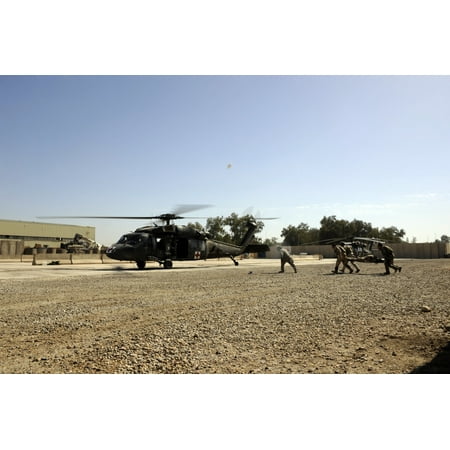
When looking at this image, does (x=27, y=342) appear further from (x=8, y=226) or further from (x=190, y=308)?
(x=8, y=226)

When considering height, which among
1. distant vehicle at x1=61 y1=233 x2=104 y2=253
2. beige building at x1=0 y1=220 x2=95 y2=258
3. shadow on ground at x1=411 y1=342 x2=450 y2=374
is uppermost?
beige building at x1=0 y1=220 x2=95 y2=258

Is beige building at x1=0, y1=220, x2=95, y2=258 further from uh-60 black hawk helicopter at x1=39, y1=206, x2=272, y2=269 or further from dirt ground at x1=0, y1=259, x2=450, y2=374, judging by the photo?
dirt ground at x1=0, y1=259, x2=450, y2=374

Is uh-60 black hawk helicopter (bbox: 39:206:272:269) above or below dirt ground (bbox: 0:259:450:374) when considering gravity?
Result: above

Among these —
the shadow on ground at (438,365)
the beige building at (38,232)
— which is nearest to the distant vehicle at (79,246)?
the beige building at (38,232)

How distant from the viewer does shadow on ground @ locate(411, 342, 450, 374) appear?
424 cm

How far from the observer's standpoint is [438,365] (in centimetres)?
439

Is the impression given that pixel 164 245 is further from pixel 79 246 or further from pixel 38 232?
pixel 38 232

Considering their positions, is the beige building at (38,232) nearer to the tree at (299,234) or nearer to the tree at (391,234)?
the tree at (299,234)

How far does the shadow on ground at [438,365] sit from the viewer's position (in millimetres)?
4238

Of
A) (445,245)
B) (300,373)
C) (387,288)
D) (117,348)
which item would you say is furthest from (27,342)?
(445,245)

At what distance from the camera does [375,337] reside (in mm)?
5586

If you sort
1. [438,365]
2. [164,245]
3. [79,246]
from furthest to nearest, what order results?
[79,246] < [164,245] < [438,365]

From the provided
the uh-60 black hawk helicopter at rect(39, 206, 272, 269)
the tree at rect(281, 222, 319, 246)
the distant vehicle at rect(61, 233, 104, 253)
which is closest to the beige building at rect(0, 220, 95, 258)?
the distant vehicle at rect(61, 233, 104, 253)

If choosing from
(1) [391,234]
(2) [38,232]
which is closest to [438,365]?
(2) [38,232]
